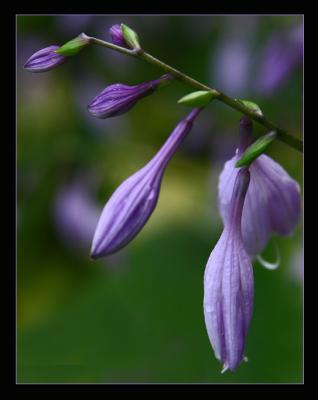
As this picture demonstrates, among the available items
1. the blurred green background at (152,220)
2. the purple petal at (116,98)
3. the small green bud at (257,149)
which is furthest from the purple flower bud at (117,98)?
the blurred green background at (152,220)

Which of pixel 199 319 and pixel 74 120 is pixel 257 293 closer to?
pixel 199 319

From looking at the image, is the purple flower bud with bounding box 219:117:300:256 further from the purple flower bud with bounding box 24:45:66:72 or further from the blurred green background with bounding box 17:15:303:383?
the blurred green background with bounding box 17:15:303:383

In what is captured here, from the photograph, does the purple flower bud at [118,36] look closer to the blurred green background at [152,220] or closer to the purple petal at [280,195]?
the purple petal at [280,195]

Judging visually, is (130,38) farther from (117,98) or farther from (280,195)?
(280,195)

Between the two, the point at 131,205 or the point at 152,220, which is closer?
the point at 131,205

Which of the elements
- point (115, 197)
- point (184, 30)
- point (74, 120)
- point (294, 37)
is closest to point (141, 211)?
point (115, 197)

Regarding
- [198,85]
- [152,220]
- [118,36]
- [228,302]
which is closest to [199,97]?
[198,85]
